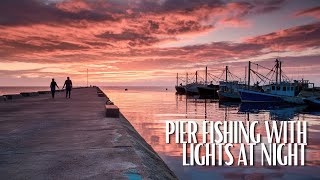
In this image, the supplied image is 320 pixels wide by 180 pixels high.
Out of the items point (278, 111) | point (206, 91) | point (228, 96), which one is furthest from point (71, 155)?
point (206, 91)

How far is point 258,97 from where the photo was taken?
7494 centimetres

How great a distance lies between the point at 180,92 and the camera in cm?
15238

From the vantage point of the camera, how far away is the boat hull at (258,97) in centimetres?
7319

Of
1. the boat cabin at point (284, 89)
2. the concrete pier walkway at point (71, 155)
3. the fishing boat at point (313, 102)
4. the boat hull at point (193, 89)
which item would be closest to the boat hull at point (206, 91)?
the boat hull at point (193, 89)

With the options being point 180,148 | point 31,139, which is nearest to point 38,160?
point 31,139

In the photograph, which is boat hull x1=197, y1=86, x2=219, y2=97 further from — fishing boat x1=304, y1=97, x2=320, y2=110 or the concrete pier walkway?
the concrete pier walkway

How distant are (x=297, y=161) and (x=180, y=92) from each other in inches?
5360

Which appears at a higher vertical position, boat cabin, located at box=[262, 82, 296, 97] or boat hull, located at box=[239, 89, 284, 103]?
boat cabin, located at box=[262, 82, 296, 97]

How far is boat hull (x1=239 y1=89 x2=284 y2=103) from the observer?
7319cm

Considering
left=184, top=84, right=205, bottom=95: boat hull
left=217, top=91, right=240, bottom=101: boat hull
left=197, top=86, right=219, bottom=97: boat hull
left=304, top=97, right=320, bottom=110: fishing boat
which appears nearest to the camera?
left=304, top=97, right=320, bottom=110: fishing boat

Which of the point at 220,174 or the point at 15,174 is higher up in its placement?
the point at 15,174

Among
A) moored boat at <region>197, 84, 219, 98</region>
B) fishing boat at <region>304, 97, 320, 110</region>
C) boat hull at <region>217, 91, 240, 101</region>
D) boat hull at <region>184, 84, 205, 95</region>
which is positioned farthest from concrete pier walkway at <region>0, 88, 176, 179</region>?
boat hull at <region>184, 84, 205, 95</region>

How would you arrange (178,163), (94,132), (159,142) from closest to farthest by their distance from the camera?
(94,132)
(178,163)
(159,142)

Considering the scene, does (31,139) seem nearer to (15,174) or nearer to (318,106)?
(15,174)
